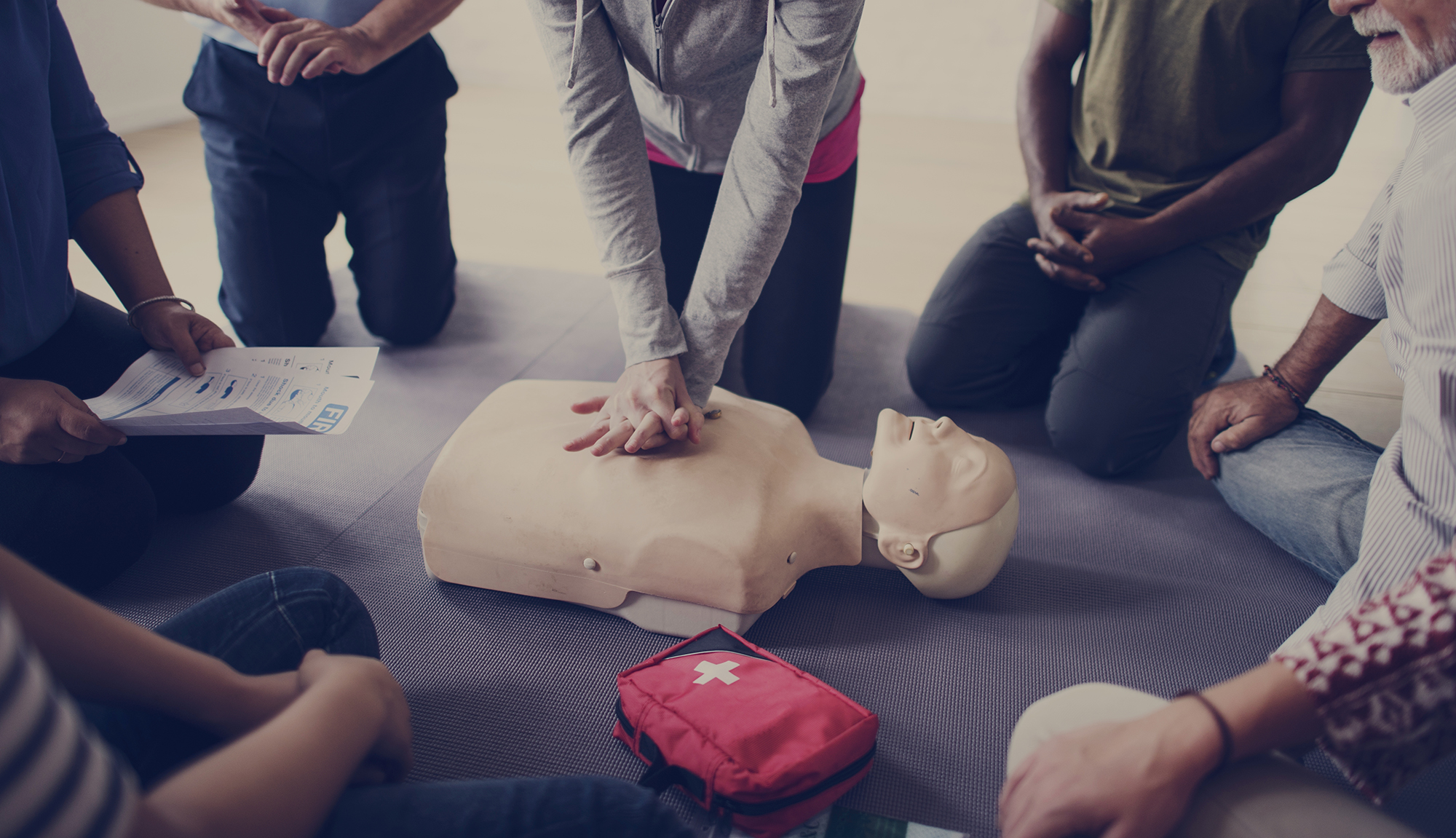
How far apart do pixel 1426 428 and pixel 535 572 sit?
3.57 feet

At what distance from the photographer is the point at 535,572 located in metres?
1.17

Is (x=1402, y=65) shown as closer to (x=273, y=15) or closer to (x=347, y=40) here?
(x=347, y=40)

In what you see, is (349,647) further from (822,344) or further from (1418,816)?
(1418,816)

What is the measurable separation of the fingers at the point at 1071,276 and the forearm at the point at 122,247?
158 cm

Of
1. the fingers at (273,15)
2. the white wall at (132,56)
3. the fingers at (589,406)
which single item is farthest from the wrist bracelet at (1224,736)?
the white wall at (132,56)

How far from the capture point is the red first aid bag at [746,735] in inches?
34.7

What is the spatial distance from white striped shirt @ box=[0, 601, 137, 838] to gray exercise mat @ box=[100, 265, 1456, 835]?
60cm

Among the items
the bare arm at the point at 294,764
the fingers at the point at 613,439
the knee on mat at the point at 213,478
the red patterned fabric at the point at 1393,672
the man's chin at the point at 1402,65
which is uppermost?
the man's chin at the point at 1402,65

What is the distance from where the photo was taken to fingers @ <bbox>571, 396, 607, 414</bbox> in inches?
49.1

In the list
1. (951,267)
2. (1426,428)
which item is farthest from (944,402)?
(1426,428)

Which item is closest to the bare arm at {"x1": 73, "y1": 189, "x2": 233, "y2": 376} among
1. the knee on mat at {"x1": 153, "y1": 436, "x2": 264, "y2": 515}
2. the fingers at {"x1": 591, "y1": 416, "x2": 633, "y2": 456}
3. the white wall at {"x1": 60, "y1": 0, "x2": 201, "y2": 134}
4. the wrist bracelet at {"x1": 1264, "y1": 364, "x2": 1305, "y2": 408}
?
the knee on mat at {"x1": 153, "y1": 436, "x2": 264, "y2": 515}

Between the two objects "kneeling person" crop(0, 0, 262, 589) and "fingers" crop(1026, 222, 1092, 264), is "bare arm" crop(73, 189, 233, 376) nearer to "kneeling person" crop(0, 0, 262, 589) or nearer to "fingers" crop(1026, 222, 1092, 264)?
"kneeling person" crop(0, 0, 262, 589)

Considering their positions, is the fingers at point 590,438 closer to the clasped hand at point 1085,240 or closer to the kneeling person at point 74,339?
the kneeling person at point 74,339

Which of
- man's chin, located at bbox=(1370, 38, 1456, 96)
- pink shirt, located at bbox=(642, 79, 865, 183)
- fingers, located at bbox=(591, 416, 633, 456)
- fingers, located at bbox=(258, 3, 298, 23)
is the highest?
man's chin, located at bbox=(1370, 38, 1456, 96)
